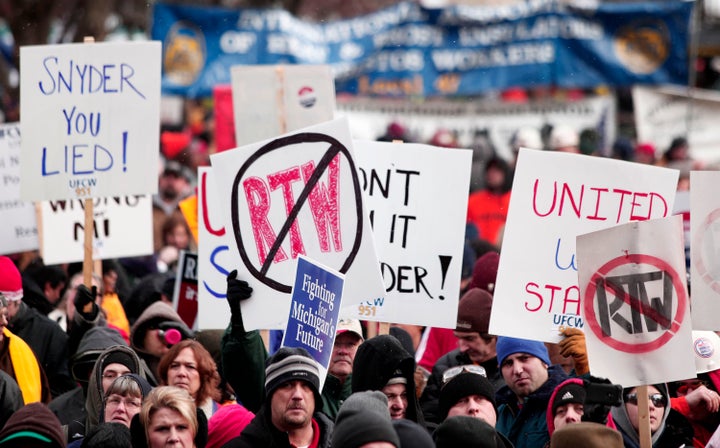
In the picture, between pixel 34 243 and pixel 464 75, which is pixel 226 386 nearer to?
pixel 34 243

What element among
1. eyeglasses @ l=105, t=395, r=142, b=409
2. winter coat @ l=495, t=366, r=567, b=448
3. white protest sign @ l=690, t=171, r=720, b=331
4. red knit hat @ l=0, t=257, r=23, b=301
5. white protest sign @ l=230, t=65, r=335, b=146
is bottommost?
winter coat @ l=495, t=366, r=567, b=448

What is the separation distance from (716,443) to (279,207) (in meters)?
2.29

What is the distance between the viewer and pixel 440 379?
8.03 metres

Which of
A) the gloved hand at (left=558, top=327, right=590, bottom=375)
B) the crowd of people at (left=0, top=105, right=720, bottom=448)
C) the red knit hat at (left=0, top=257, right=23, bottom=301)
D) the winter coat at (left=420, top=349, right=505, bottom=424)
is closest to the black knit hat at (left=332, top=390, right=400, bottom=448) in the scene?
the crowd of people at (left=0, top=105, right=720, bottom=448)

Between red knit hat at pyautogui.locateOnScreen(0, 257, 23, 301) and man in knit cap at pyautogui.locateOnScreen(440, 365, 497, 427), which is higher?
red knit hat at pyautogui.locateOnScreen(0, 257, 23, 301)

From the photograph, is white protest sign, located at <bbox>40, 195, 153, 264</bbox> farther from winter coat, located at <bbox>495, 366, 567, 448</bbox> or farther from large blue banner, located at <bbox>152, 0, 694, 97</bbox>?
large blue banner, located at <bbox>152, 0, 694, 97</bbox>

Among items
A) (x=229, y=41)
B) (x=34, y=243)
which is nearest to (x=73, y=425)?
(x=34, y=243)

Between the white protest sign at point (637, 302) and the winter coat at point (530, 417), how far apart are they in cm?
67

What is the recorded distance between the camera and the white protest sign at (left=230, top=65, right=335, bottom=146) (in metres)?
10.4

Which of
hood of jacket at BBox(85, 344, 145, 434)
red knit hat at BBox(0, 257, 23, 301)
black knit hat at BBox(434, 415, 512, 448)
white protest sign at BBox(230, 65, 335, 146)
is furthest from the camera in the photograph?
white protest sign at BBox(230, 65, 335, 146)

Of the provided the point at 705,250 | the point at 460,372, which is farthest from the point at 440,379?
the point at 705,250

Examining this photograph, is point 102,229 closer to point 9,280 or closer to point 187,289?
point 187,289

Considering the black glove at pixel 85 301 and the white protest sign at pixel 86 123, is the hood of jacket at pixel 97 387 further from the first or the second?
the white protest sign at pixel 86 123

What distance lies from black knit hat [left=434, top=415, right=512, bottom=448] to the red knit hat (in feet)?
10.6
